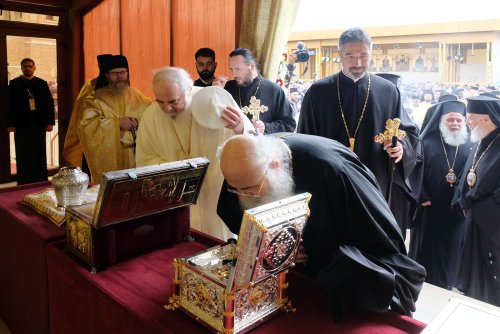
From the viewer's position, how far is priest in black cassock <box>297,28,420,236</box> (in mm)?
2920

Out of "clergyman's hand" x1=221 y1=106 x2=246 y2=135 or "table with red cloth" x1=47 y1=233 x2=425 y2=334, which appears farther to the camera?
"clergyman's hand" x1=221 y1=106 x2=246 y2=135

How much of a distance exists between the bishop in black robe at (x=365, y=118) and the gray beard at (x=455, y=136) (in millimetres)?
602

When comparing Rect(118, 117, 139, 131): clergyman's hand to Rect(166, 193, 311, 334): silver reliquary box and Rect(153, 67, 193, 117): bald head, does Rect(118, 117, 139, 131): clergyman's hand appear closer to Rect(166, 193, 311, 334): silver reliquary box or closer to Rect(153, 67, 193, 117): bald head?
Rect(153, 67, 193, 117): bald head

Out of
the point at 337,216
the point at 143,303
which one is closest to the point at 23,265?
the point at 143,303

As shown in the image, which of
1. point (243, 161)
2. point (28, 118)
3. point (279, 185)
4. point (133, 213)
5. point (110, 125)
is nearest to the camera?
point (243, 161)

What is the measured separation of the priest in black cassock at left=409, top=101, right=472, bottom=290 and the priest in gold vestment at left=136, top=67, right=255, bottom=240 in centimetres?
171

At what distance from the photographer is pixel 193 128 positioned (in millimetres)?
2965

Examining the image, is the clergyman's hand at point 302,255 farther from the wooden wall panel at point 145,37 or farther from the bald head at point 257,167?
the wooden wall panel at point 145,37

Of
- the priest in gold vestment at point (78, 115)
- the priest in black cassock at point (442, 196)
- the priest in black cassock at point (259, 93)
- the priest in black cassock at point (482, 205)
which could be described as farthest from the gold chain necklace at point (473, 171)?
the priest in gold vestment at point (78, 115)

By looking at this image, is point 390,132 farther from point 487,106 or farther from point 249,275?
point 249,275

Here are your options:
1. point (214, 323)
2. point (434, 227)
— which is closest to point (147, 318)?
point (214, 323)

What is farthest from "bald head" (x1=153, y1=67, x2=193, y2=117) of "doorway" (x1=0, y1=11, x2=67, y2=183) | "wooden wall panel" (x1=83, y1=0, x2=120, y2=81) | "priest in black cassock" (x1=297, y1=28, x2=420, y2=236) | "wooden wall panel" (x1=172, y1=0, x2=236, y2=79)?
"doorway" (x1=0, y1=11, x2=67, y2=183)

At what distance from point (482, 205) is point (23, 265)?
2.83m

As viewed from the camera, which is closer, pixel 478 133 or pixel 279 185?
pixel 279 185
